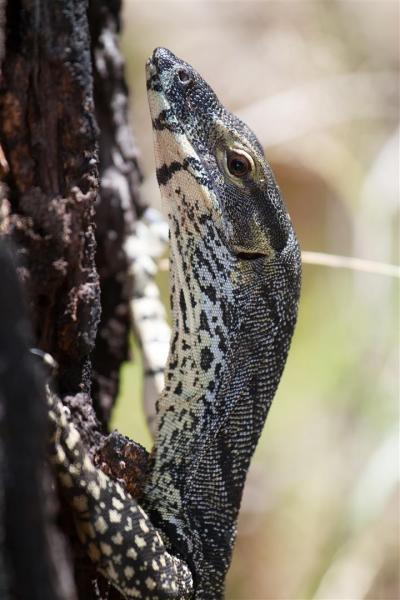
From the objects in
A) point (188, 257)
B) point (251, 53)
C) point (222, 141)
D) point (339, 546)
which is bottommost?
point (339, 546)

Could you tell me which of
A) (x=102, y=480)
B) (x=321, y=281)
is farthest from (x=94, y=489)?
(x=321, y=281)

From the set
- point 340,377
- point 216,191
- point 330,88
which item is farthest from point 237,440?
point 330,88

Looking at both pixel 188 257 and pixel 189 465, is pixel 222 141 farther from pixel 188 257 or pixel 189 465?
pixel 189 465

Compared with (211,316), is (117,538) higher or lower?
lower

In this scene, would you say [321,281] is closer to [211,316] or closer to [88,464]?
[211,316]

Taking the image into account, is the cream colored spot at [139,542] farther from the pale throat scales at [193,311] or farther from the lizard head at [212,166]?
the lizard head at [212,166]

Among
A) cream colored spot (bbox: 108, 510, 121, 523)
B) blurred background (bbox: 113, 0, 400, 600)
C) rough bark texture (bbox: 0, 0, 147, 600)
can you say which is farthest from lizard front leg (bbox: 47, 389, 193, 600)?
blurred background (bbox: 113, 0, 400, 600)

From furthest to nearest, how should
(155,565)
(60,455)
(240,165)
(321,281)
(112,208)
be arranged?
1. (321,281)
2. (112,208)
3. (240,165)
4. (155,565)
5. (60,455)
